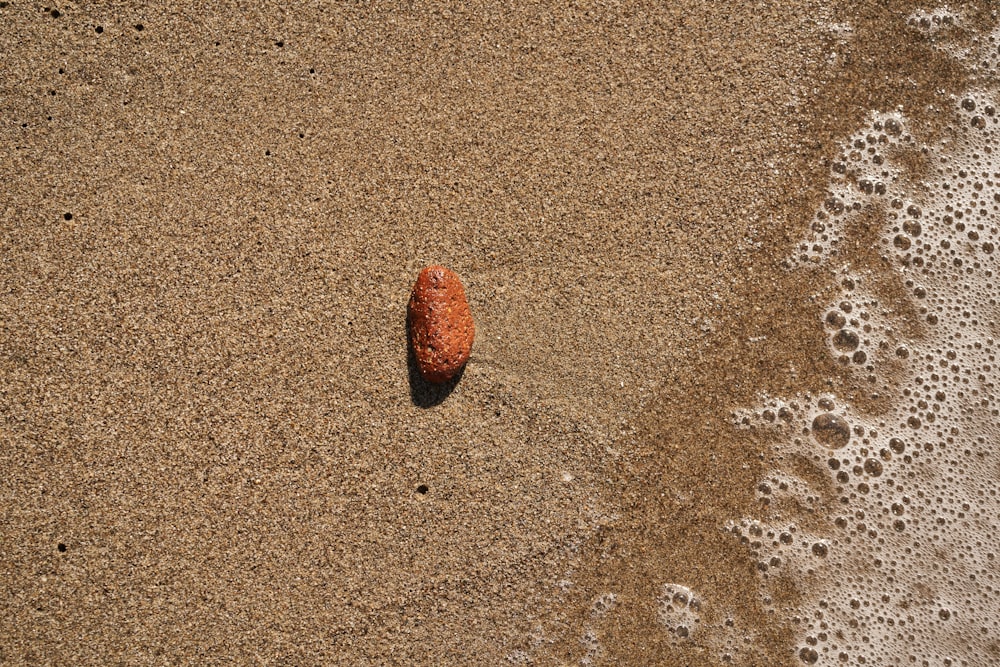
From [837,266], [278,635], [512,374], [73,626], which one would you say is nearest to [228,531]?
[278,635]

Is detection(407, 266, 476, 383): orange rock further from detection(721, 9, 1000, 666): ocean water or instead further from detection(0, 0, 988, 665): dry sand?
detection(721, 9, 1000, 666): ocean water

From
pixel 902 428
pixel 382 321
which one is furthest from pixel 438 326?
pixel 902 428

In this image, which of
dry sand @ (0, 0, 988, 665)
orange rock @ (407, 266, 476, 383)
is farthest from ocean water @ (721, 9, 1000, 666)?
orange rock @ (407, 266, 476, 383)

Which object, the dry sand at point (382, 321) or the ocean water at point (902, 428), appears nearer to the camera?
the dry sand at point (382, 321)

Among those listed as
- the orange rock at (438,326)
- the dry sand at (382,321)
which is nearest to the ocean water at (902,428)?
the dry sand at (382,321)

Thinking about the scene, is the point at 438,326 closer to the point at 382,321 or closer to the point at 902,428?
the point at 382,321

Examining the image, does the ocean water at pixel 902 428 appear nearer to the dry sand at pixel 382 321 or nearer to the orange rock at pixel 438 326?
the dry sand at pixel 382 321
